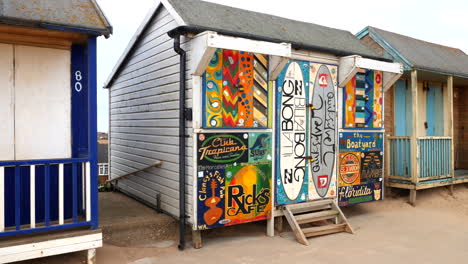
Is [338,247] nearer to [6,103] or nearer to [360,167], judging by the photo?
[360,167]

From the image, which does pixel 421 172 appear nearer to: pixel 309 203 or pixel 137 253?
pixel 309 203

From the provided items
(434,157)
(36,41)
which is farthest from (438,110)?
(36,41)

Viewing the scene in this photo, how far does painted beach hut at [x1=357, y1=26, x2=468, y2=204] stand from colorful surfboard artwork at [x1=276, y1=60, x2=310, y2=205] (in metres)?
3.15

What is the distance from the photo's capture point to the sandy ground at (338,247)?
5.10 meters

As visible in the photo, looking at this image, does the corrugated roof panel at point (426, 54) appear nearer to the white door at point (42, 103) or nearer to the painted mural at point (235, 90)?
the painted mural at point (235, 90)

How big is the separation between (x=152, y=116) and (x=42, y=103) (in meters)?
2.01

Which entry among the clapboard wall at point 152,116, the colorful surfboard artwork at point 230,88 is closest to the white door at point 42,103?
the clapboard wall at point 152,116

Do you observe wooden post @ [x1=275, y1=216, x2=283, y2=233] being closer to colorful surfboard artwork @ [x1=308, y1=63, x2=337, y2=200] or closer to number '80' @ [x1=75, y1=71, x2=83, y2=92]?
colorful surfboard artwork @ [x1=308, y1=63, x2=337, y2=200]

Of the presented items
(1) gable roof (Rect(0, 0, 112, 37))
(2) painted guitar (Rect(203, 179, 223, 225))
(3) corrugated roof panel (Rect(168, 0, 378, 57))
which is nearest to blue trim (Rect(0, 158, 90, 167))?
(1) gable roof (Rect(0, 0, 112, 37))

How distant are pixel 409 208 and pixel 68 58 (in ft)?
23.6

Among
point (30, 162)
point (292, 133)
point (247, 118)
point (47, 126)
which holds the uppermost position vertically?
point (247, 118)

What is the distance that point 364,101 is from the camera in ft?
24.0

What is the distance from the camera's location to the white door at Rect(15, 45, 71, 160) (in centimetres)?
472

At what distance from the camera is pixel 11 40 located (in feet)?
15.2
